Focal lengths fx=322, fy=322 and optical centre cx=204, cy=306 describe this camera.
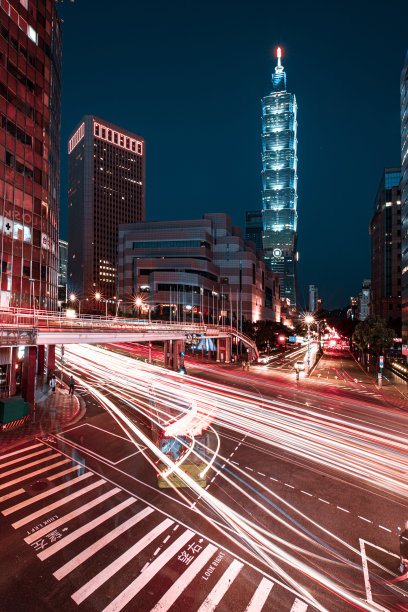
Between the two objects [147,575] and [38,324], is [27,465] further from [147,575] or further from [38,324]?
[38,324]

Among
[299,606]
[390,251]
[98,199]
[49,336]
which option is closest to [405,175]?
[390,251]

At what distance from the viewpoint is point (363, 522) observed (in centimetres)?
1283

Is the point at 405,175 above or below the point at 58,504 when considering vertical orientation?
above

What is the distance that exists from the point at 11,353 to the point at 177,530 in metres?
24.7

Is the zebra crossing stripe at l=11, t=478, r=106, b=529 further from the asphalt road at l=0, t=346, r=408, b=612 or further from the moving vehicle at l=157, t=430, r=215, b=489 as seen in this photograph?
the moving vehicle at l=157, t=430, r=215, b=489

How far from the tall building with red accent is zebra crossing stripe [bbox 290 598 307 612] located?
32444mm

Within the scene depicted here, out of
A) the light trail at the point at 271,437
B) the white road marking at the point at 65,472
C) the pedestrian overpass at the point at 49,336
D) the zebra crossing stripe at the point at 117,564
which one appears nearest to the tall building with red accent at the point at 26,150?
the pedestrian overpass at the point at 49,336

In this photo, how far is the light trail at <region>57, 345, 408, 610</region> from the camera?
36.9ft

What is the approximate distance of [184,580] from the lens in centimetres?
973

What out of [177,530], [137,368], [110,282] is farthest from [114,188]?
[177,530]

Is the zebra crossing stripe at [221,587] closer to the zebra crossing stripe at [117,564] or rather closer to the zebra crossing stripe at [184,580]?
the zebra crossing stripe at [184,580]

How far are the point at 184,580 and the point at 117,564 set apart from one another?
2230mm

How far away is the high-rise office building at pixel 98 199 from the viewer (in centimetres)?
17462

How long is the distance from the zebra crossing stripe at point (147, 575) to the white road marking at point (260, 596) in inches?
113
